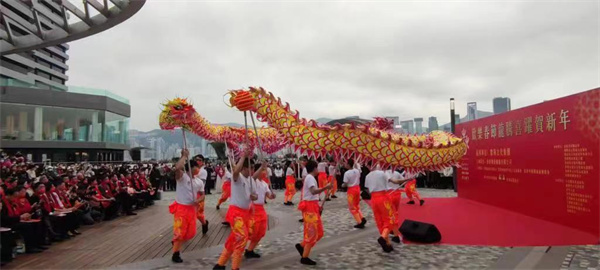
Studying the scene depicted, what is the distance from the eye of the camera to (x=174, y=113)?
7.26m

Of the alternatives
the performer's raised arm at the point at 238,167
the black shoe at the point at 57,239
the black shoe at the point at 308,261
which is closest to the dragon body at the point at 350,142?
the performer's raised arm at the point at 238,167

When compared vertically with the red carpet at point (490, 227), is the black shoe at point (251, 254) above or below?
above

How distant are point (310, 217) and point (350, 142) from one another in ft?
4.07

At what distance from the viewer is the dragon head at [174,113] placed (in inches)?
290

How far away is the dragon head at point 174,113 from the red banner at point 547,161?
749 cm

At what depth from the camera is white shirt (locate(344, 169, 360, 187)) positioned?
322 inches

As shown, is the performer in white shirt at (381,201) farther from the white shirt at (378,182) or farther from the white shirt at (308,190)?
the white shirt at (308,190)

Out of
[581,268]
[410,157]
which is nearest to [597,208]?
[581,268]

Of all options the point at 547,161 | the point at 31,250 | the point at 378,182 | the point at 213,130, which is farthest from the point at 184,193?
the point at 547,161

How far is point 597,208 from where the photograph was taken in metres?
6.63

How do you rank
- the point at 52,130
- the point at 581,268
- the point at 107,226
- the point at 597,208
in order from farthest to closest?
the point at 52,130
the point at 107,226
the point at 597,208
the point at 581,268

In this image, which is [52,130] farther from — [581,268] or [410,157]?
[581,268]

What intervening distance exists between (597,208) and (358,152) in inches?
178

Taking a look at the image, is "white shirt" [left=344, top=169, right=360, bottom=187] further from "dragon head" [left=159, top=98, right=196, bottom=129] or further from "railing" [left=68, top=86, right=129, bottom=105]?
"railing" [left=68, top=86, right=129, bottom=105]
